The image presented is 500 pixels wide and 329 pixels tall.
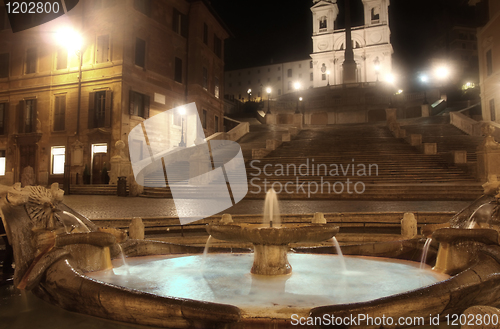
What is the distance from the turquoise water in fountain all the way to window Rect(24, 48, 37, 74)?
92.9 feet

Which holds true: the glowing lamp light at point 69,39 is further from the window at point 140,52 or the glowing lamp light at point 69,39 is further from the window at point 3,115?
the window at point 3,115

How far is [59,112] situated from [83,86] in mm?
2756

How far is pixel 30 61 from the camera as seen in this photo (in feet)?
91.6

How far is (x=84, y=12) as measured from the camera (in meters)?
27.0

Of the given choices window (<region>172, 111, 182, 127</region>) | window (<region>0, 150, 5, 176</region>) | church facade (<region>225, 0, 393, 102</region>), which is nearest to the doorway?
window (<region>172, 111, 182, 127</region>)

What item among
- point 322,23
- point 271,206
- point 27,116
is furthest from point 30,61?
point 322,23

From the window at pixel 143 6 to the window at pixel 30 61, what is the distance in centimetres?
879

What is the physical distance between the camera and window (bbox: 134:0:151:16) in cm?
2688

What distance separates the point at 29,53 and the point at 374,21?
206ft

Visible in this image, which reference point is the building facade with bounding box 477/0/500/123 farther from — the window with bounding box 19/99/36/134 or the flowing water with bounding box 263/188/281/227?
the window with bounding box 19/99/36/134

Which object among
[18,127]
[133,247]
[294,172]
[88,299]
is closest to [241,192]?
[294,172]

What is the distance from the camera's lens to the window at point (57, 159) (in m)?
26.5

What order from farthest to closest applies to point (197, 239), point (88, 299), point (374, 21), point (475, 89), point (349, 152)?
1. point (374, 21)
2. point (475, 89)
3. point (349, 152)
4. point (197, 239)
5. point (88, 299)

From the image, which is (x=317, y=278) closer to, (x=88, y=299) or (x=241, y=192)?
(x=88, y=299)
